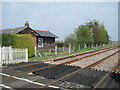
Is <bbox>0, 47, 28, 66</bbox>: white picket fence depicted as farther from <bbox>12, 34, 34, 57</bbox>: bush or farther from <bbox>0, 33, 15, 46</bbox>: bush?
<bbox>12, 34, 34, 57</bbox>: bush

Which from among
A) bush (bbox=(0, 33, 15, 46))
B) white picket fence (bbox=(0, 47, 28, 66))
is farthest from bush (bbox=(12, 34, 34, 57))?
white picket fence (bbox=(0, 47, 28, 66))

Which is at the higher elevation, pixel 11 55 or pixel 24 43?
pixel 24 43

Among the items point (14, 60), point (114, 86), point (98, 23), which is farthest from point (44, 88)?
point (98, 23)

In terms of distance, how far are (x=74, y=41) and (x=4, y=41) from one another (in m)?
20.8

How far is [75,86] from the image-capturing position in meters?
4.54

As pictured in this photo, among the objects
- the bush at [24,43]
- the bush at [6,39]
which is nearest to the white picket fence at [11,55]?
the bush at [6,39]

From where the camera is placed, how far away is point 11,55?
390 inches

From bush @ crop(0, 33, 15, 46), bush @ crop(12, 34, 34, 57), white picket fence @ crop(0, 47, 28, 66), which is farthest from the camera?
bush @ crop(12, 34, 34, 57)

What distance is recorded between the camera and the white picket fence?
9198mm

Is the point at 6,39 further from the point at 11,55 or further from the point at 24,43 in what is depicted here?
the point at 11,55

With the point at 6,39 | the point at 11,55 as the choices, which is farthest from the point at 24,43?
the point at 11,55

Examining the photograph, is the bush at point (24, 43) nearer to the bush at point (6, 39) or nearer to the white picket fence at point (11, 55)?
the bush at point (6, 39)

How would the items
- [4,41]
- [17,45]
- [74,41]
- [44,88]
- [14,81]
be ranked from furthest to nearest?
[74,41], [17,45], [4,41], [14,81], [44,88]

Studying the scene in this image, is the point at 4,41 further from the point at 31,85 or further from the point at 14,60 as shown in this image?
the point at 31,85
